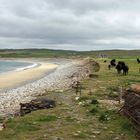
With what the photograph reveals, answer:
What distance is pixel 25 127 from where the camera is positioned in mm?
17391

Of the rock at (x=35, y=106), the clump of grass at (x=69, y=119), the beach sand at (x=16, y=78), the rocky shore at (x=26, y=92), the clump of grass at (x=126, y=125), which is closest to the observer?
the clump of grass at (x=126, y=125)

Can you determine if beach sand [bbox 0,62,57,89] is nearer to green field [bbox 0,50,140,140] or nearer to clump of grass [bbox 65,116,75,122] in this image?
green field [bbox 0,50,140,140]

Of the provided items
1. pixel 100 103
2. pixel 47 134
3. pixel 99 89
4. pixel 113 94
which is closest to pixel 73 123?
pixel 47 134

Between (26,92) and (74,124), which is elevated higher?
(74,124)

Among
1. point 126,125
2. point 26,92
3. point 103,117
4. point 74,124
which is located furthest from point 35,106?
point 26,92

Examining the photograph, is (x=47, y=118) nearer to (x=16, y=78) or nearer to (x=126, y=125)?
(x=126, y=125)

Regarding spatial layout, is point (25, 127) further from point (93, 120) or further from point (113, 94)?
point (113, 94)

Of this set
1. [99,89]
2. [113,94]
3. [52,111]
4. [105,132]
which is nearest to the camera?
[105,132]

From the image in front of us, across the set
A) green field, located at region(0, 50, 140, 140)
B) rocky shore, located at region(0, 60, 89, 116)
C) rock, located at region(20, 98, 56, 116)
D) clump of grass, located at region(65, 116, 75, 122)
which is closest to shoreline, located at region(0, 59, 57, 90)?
rocky shore, located at region(0, 60, 89, 116)

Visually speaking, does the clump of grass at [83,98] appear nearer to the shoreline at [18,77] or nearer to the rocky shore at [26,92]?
the rocky shore at [26,92]

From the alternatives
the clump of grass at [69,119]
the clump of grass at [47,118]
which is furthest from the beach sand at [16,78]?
the clump of grass at [69,119]

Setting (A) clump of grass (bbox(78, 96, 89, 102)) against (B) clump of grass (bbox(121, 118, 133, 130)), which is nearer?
(B) clump of grass (bbox(121, 118, 133, 130))

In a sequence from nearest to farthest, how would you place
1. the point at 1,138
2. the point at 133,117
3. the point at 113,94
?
the point at 1,138
the point at 133,117
the point at 113,94

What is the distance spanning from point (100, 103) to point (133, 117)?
554cm
